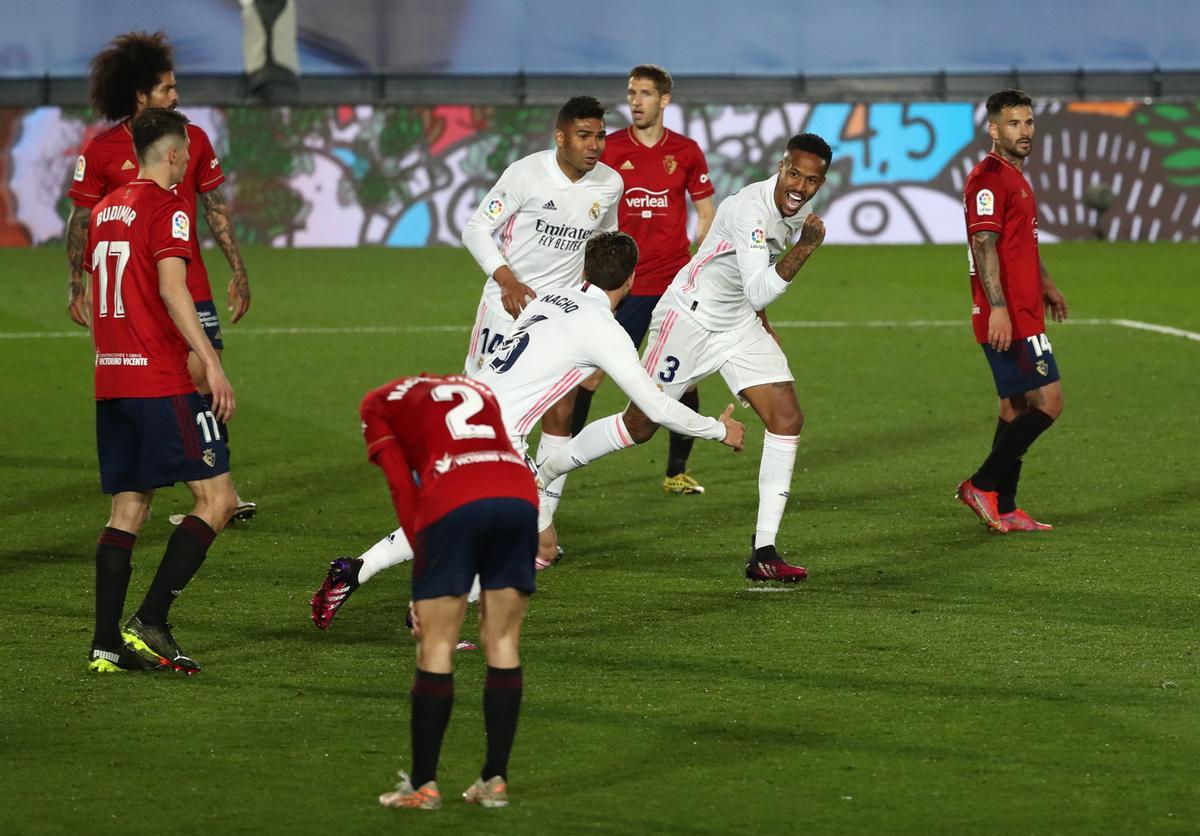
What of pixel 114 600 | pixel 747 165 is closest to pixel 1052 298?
pixel 114 600

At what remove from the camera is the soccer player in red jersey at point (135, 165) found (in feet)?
25.9

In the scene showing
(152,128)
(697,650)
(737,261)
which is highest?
(152,128)

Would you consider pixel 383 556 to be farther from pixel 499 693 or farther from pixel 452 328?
pixel 452 328

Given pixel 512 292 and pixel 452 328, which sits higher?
pixel 512 292

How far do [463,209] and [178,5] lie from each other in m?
9.29

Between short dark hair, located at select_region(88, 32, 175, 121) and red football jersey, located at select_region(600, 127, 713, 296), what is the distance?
120 inches

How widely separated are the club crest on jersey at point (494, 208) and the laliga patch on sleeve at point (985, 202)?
2165mm

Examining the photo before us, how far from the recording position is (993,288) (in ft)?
27.7

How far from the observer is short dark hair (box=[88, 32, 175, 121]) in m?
7.89

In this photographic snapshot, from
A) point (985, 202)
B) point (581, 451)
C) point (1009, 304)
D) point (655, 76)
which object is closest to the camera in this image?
point (581, 451)

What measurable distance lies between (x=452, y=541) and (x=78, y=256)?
172 inches

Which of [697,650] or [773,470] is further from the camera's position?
[773,470]

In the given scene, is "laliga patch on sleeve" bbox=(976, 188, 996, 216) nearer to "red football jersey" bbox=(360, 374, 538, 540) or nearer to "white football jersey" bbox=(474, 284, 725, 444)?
"white football jersey" bbox=(474, 284, 725, 444)

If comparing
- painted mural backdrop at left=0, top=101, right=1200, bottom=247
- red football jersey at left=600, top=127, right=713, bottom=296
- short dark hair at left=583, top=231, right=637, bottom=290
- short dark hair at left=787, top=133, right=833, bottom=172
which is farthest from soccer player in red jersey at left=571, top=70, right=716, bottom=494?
painted mural backdrop at left=0, top=101, right=1200, bottom=247
